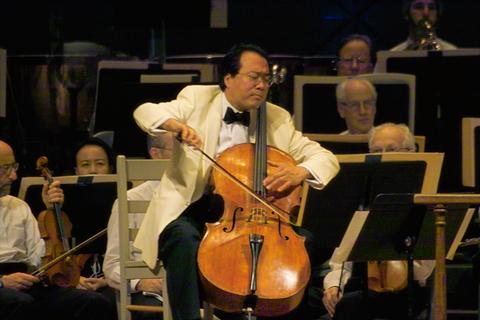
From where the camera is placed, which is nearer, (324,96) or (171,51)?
(324,96)

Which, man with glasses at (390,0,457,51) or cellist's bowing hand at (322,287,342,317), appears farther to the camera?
man with glasses at (390,0,457,51)

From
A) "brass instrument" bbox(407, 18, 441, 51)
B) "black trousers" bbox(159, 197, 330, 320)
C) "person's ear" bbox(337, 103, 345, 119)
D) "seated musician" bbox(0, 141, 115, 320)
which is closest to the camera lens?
"black trousers" bbox(159, 197, 330, 320)

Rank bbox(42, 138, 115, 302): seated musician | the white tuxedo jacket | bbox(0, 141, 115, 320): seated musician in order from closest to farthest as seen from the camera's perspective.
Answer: the white tuxedo jacket < bbox(0, 141, 115, 320): seated musician < bbox(42, 138, 115, 302): seated musician

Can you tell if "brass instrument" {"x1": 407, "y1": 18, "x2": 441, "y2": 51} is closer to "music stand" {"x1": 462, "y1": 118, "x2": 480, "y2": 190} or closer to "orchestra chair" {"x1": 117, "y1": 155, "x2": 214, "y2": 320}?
"music stand" {"x1": 462, "y1": 118, "x2": 480, "y2": 190}

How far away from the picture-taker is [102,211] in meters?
5.56

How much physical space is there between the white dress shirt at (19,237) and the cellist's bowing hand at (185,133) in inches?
41.2

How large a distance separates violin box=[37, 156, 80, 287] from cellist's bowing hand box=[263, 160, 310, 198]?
111cm

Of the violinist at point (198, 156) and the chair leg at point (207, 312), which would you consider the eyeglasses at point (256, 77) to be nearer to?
the violinist at point (198, 156)

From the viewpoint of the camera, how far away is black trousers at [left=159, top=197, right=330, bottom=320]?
4469mm

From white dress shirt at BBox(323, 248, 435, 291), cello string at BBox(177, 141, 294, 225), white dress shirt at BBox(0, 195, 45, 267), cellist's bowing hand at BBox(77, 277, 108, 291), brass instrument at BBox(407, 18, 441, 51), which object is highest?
brass instrument at BBox(407, 18, 441, 51)

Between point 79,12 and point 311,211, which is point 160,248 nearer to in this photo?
point 311,211

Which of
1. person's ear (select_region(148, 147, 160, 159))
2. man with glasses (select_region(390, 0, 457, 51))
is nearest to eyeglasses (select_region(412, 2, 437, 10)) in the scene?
man with glasses (select_region(390, 0, 457, 51))

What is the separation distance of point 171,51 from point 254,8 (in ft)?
2.41

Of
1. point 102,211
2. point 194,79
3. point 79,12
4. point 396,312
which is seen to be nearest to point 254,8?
point 79,12
